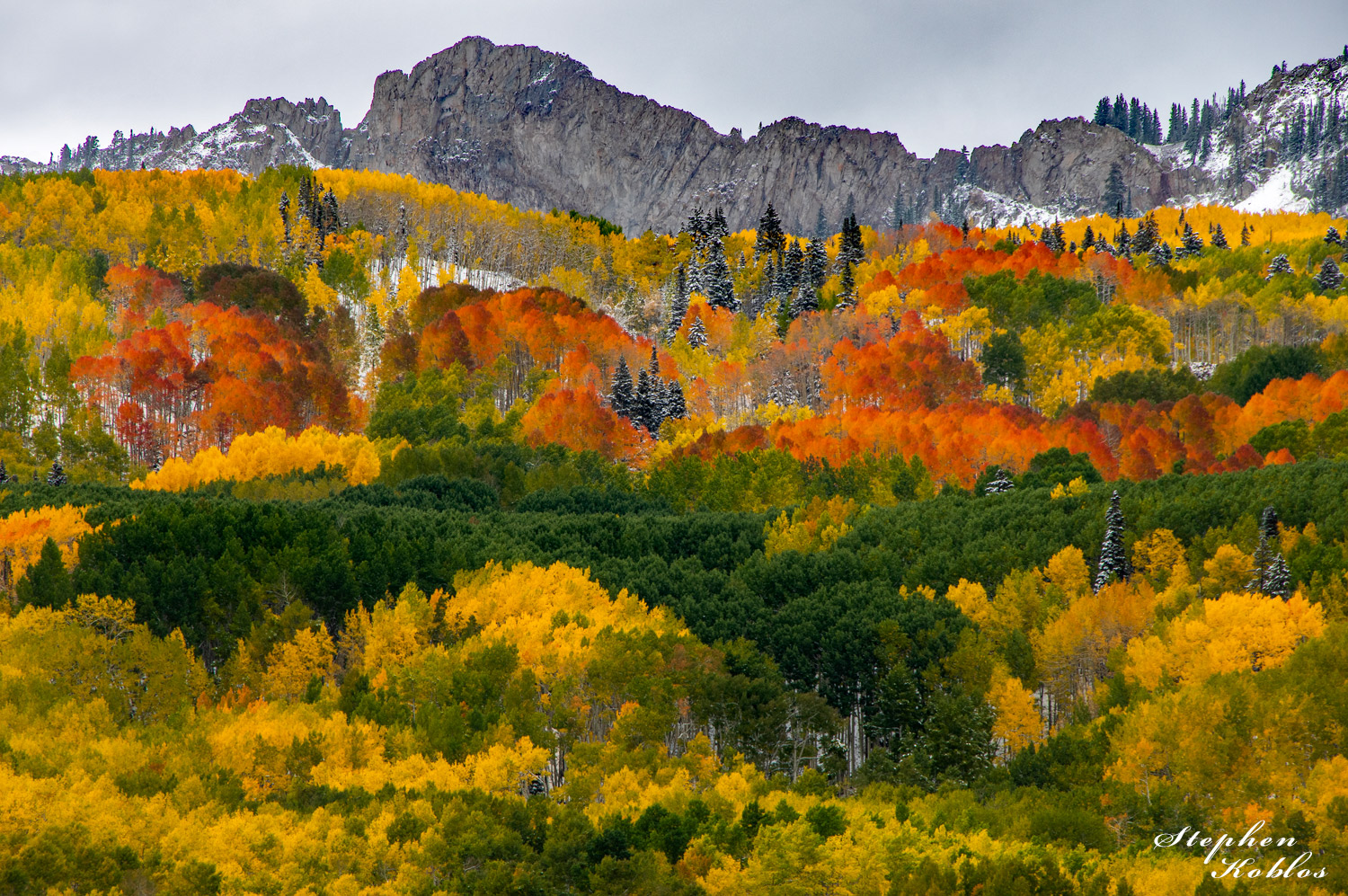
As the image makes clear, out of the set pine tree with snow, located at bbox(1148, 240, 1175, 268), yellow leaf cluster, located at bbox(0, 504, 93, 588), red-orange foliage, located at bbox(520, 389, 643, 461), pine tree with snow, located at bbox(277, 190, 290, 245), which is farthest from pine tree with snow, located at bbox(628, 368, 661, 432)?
pine tree with snow, located at bbox(1148, 240, 1175, 268)

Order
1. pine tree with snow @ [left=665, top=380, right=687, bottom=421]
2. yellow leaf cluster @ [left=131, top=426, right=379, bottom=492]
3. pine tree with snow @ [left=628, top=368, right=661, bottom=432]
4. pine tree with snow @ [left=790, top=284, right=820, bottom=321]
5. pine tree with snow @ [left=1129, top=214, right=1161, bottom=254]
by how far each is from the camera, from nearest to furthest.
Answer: yellow leaf cluster @ [left=131, top=426, right=379, bottom=492], pine tree with snow @ [left=665, top=380, right=687, bottom=421], pine tree with snow @ [left=628, top=368, right=661, bottom=432], pine tree with snow @ [left=790, top=284, right=820, bottom=321], pine tree with snow @ [left=1129, top=214, right=1161, bottom=254]

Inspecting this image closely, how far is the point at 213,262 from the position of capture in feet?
463

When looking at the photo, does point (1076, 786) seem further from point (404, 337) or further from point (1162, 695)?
point (404, 337)

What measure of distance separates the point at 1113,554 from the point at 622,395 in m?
60.4

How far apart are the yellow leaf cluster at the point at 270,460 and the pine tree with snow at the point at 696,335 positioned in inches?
1714

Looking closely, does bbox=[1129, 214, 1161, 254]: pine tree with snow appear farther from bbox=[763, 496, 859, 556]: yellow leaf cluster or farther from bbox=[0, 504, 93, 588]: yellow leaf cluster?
bbox=[0, 504, 93, 588]: yellow leaf cluster

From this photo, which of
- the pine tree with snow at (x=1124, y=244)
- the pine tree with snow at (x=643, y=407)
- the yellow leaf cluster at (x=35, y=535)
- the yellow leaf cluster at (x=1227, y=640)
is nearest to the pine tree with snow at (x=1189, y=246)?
the pine tree with snow at (x=1124, y=244)

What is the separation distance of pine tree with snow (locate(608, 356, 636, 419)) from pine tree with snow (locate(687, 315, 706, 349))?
57.2 ft

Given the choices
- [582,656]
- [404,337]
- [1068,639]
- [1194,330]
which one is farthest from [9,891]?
[1194,330]

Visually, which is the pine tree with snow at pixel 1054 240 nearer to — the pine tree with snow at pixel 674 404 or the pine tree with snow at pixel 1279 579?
the pine tree with snow at pixel 674 404

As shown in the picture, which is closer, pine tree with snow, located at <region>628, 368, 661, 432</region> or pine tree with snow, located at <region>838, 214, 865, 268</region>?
pine tree with snow, located at <region>628, 368, 661, 432</region>

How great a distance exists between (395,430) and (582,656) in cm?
5775

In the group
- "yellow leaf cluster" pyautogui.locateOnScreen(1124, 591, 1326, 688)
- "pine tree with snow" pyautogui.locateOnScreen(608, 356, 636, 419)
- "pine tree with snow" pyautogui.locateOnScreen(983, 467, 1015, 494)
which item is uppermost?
"pine tree with snow" pyautogui.locateOnScreen(608, 356, 636, 419)

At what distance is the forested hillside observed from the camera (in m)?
42.5
